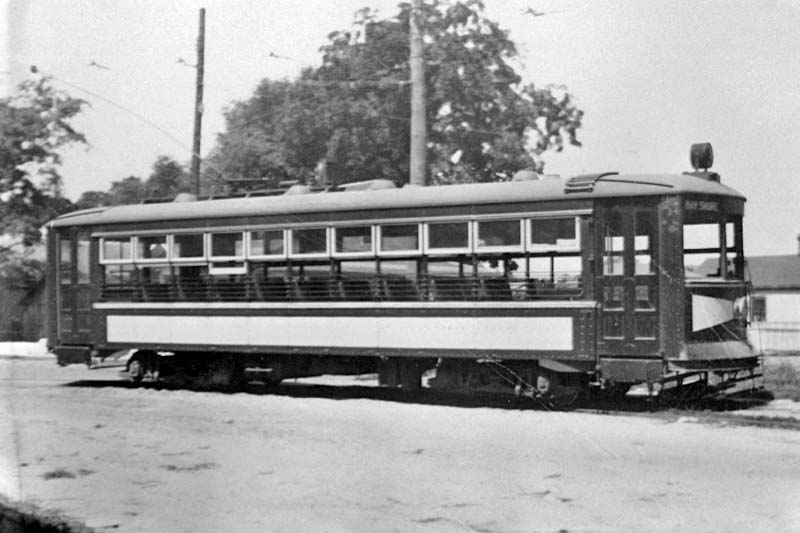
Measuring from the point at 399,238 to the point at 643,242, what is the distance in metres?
3.13

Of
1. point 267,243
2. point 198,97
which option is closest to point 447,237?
point 267,243

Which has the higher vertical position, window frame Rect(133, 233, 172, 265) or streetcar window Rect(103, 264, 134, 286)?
window frame Rect(133, 233, 172, 265)

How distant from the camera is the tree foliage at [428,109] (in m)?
20.1

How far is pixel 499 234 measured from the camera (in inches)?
504

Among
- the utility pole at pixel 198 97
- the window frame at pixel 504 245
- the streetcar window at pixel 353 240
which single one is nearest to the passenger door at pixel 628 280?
the window frame at pixel 504 245

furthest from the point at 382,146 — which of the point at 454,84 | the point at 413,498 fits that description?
the point at 413,498

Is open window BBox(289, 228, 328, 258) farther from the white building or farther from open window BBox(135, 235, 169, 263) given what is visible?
the white building

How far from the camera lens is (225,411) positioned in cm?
1296

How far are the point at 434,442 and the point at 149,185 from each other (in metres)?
29.1

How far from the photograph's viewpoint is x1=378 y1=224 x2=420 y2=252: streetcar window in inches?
527

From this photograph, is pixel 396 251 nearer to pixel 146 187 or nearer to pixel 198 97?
pixel 198 97

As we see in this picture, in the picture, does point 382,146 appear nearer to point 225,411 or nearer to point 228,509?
point 225,411

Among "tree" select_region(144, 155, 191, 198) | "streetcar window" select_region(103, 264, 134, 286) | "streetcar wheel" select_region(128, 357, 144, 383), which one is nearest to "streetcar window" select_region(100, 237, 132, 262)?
"streetcar window" select_region(103, 264, 134, 286)

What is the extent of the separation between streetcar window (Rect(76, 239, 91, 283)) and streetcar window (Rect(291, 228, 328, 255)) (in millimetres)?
4031
